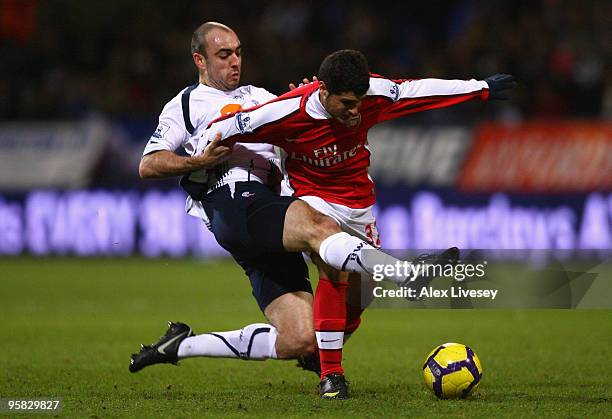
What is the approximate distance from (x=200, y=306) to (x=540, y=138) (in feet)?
20.9

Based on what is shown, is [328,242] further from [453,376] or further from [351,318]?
[453,376]

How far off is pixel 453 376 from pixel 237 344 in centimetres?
134

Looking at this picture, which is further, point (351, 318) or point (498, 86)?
point (351, 318)

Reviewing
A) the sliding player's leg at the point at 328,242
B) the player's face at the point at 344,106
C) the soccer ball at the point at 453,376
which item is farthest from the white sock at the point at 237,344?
the player's face at the point at 344,106

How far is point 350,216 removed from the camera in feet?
20.1

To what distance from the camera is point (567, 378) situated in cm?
665

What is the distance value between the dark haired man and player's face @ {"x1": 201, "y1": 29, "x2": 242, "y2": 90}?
69 cm

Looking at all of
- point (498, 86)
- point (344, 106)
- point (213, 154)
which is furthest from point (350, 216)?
point (498, 86)

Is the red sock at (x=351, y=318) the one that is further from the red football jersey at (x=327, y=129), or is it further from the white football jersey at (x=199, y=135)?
the white football jersey at (x=199, y=135)

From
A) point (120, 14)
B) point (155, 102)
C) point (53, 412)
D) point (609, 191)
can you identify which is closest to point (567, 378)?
point (53, 412)

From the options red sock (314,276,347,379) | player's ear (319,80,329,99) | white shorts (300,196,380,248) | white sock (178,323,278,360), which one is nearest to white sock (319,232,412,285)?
red sock (314,276,347,379)

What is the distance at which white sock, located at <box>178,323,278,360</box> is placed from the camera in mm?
6230

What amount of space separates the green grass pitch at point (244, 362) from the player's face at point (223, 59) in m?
1.91

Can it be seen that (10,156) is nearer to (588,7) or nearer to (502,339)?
(588,7)
